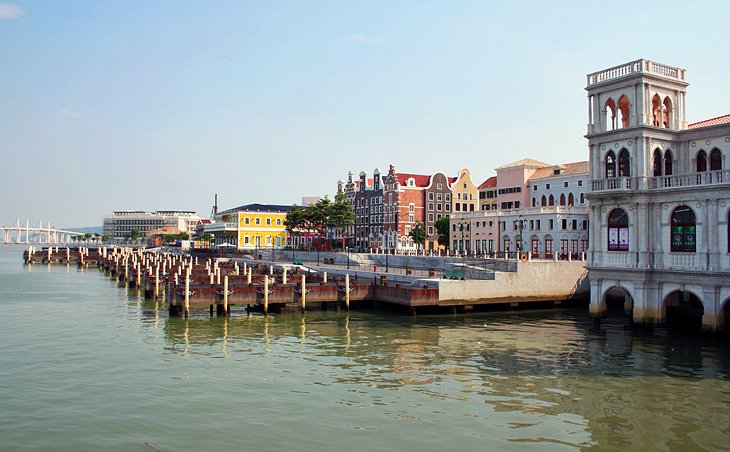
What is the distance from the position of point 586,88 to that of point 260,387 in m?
32.3

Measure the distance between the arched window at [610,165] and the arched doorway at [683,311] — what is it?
9075 mm

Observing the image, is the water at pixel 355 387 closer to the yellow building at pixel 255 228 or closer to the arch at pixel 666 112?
the arch at pixel 666 112

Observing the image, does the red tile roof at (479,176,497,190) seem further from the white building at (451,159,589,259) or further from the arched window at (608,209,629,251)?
the arched window at (608,209,629,251)

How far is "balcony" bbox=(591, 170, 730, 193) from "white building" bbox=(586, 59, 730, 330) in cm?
6

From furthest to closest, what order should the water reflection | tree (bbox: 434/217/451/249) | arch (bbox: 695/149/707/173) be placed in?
tree (bbox: 434/217/451/249) < arch (bbox: 695/149/707/173) < the water reflection

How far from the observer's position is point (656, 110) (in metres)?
42.8

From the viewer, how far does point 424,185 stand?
119438 mm

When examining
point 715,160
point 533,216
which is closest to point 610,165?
point 715,160

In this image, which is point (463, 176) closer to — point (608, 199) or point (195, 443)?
point (608, 199)

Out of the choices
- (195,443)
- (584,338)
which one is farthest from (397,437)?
(584,338)

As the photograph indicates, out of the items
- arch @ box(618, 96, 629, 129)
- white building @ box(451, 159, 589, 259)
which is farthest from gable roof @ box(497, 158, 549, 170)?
arch @ box(618, 96, 629, 129)

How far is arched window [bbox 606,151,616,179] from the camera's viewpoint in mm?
42841

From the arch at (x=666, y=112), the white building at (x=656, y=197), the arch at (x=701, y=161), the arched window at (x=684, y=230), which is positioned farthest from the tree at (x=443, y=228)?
the arched window at (x=684, y=230)

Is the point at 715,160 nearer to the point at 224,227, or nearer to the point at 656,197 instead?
the point at 656,197
